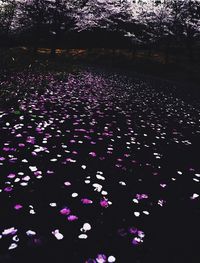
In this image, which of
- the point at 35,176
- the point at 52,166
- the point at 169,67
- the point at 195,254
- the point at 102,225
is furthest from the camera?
the point at 169,67

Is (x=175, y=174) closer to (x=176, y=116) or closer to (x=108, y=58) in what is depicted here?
(x=176, y=116)

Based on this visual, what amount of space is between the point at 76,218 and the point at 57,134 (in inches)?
190

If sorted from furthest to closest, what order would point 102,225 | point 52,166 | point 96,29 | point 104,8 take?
point 96,29, point 104,8, point 52,166, point 102,225

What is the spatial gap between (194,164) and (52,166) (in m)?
4.64

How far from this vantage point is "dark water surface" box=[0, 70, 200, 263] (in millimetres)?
4602

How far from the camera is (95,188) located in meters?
6.40

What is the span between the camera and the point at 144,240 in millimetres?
4918

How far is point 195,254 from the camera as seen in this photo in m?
4.81

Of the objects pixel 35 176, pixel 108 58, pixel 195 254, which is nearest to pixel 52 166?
pixel 35 176

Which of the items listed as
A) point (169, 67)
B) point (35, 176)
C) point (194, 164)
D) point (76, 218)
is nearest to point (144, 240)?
point (76, 218)

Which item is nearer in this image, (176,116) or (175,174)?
(175,174)

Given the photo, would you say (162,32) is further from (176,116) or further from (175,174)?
(175,174)

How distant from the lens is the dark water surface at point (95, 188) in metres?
4.60

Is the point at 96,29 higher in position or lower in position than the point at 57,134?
higher
